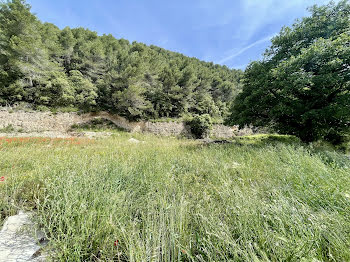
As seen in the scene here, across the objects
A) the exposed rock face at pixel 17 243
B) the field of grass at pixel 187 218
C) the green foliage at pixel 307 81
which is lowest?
the exposed rock face at pixel 17 243

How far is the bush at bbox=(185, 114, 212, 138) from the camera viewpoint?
1809 cm

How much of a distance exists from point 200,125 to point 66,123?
54.3ft

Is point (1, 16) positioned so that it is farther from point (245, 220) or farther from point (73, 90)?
point (245, 220)

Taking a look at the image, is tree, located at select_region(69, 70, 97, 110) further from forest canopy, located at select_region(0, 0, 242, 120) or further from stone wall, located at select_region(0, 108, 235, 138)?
stone wall, located at select_region(0, 108, 235, 138)

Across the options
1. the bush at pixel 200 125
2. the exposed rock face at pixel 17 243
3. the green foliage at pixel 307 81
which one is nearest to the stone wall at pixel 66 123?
the bush at pixel 200 125

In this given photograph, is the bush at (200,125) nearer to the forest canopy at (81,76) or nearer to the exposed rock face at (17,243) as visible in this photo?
the forest canopy at (81,76)

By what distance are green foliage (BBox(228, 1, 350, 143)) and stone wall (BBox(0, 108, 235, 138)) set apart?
460 inches

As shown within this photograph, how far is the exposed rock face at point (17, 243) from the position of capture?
1213 millimetres

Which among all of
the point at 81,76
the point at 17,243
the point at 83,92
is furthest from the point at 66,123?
the point at 17,243

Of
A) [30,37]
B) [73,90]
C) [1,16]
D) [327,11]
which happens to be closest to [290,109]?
[327,11]

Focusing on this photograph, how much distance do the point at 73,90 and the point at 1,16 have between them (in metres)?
9.75

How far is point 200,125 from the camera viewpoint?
18.2 meters

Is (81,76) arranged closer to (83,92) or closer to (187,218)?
(83,92)

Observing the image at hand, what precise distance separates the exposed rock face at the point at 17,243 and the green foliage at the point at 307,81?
858 centimetres
